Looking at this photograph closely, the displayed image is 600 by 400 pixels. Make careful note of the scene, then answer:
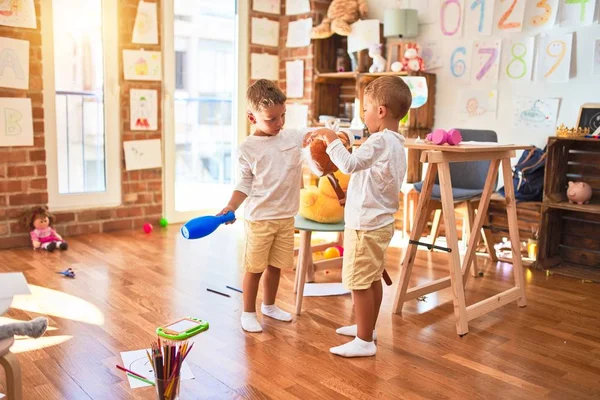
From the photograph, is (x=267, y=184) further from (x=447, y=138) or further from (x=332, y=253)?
(x=332, y=253)

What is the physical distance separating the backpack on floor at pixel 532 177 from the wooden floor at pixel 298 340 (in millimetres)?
533

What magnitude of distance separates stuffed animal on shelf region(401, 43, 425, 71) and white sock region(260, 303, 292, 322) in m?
2.23

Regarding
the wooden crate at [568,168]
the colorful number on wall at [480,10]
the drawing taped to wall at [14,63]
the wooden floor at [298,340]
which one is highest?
the colorful number on wall at [480,10]

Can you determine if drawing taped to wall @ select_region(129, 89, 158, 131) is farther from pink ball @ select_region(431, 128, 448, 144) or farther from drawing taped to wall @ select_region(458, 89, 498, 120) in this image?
pink ball @ select_region(431, 128, 448, 144)

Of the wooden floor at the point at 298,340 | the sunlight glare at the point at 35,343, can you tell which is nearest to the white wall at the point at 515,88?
the wooden floor at the point at 298,340

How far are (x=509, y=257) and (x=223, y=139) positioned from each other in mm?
2385

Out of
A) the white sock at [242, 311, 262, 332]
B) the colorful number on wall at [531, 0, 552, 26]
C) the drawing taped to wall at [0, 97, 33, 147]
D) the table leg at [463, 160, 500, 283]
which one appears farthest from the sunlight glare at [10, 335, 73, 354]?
the colorful number on wall at [531, 0, 552, 26]

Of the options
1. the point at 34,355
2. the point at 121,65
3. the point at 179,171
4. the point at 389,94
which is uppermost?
the point at 121,65

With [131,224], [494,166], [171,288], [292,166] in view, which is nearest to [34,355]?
[171,288]

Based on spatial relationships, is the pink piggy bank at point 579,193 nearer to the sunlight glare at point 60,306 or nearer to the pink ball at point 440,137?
the pink ball at point 440,137

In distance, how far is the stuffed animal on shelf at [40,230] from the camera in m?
3.76

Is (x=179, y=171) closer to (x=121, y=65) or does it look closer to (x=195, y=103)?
(x=195, y=103)

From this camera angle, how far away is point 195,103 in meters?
4.77

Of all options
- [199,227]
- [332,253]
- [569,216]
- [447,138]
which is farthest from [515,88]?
[199,227]
